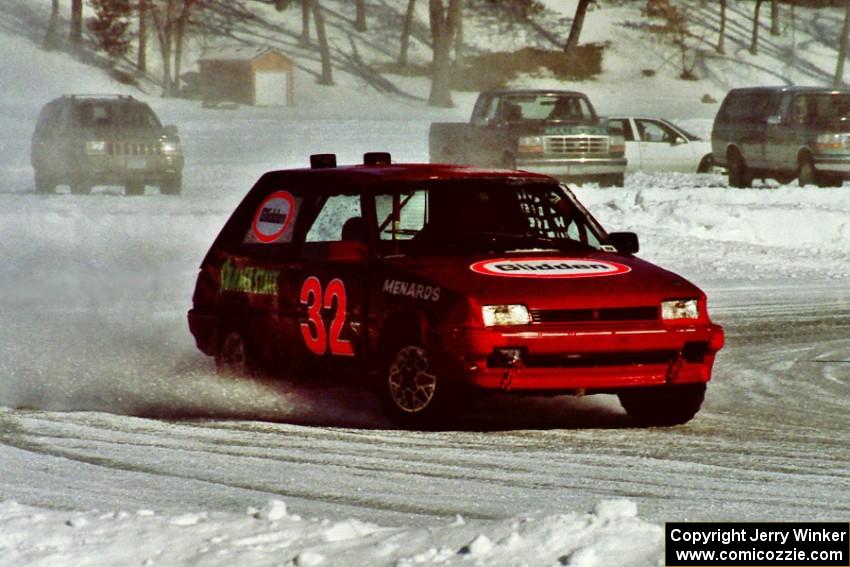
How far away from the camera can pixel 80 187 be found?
30.6 meters

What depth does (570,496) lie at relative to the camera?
7238 millimetres

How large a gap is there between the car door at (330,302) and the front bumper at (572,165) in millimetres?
18660

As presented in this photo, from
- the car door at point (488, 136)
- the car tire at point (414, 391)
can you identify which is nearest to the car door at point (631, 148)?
the car door at point (488, 136)

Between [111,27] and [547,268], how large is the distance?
76.8 metres

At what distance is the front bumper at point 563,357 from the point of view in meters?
8.76

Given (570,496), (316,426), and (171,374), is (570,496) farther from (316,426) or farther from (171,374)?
(171,374)

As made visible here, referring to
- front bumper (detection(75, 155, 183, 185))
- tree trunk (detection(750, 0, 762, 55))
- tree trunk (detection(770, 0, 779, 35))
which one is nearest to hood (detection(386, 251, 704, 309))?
front bumper (detection(75, 155, 183, 185))

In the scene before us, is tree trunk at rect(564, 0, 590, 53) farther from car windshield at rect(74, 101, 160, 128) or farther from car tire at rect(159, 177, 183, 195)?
car tire at rect(159, 177, 183, 195)

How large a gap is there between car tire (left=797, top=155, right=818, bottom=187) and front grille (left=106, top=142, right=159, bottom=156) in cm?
1103

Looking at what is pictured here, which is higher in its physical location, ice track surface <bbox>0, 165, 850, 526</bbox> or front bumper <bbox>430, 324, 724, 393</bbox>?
front bumper <bbox>430, 324, 724, 393</bbox>

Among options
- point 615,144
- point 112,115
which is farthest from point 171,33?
point 615,144

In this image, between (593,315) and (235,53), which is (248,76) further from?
(593,315)

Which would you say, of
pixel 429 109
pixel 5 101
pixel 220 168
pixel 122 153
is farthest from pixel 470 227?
pixel 429 109

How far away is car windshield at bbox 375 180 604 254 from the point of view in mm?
9617
